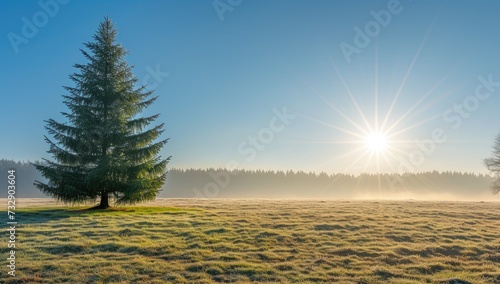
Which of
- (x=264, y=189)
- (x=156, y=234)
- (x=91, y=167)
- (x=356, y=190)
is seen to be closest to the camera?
(x=156, y=234)

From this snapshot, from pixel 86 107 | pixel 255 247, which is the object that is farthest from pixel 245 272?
pixel 86 107

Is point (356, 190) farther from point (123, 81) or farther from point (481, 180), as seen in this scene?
point (123, 81)

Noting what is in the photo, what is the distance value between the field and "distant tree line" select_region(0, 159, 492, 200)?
138344 mm

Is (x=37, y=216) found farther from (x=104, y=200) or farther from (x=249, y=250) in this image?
(x=249, y=250)

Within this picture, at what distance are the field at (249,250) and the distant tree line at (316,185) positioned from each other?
5447 inches

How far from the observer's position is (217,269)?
14.1 m

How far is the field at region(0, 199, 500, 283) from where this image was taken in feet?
44.7

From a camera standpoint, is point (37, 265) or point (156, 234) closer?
point (37, 265)

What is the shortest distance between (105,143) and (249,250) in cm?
1950

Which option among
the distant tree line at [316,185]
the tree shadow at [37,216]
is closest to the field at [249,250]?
the tree shadow at [37,216]

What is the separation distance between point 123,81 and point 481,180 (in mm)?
200931

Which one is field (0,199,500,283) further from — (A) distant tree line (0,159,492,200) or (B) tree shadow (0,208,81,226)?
(A) distant tree line (0,159,492,200)

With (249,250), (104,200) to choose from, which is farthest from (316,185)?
(249,250)

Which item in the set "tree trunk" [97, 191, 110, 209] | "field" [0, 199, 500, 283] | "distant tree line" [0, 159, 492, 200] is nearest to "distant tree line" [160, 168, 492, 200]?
"distant tree line" [0, 159, 492, 200]
